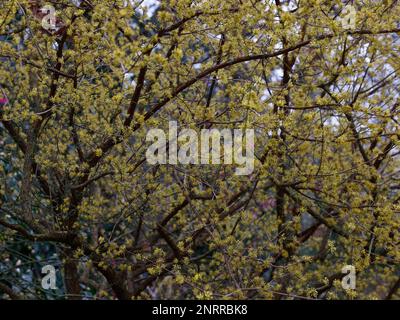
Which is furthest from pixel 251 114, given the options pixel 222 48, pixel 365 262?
pixel 365 262

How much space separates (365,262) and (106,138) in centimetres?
232

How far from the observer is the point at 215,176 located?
15.7 ft

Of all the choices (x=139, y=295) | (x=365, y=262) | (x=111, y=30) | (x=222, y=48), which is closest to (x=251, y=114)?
(x=222, y=48)

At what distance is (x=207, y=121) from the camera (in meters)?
4.43

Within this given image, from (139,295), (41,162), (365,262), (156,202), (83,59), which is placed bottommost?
(139,295)

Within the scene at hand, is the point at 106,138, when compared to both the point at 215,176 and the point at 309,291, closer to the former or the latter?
the point at 215,176

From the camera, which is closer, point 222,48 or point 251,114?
point 251,114

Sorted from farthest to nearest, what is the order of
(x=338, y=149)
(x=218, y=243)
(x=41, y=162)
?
(x=338, y=149), (x=41, y=162), (x=218, y=243)

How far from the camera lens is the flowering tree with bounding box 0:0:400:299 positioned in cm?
408

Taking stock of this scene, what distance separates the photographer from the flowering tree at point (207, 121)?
408 centimetres

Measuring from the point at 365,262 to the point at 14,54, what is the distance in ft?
10.7

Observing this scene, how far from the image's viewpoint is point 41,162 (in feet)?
16.8
